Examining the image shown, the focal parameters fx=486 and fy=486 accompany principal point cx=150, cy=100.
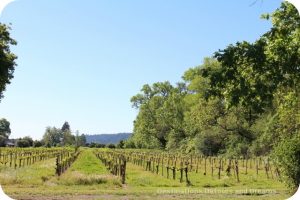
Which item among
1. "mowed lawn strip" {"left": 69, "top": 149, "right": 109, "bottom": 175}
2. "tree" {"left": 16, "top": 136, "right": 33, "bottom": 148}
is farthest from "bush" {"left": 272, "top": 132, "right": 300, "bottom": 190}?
"tree" {"left": 16, "top": 136, "right": 33, "bottom": 148}

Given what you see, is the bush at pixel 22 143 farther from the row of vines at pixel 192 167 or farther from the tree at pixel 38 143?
the row of vines at pixel 192 167

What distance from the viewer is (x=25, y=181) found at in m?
18.1

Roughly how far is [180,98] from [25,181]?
57.7 feet

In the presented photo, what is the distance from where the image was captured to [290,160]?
12.8 m

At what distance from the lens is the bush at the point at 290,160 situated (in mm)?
12664

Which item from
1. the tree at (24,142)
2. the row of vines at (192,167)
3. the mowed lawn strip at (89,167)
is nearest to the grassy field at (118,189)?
the row of vines at (192,167)

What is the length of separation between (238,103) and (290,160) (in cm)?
206

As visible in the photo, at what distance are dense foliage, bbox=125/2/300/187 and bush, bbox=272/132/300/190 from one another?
0.03 m

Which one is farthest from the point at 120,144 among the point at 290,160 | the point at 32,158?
the point at 290,160

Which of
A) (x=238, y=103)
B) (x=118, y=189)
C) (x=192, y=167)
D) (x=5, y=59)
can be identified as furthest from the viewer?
(x=192, y=167)

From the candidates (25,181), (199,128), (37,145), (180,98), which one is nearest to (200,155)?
(199,128)

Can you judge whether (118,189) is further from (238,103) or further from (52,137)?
(52,137)

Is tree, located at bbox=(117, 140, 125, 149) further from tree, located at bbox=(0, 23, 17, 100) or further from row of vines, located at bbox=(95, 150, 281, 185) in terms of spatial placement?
tree, located at bbox=(0, 23, 17, 100)

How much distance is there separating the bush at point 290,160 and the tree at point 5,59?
13882 millimetres
